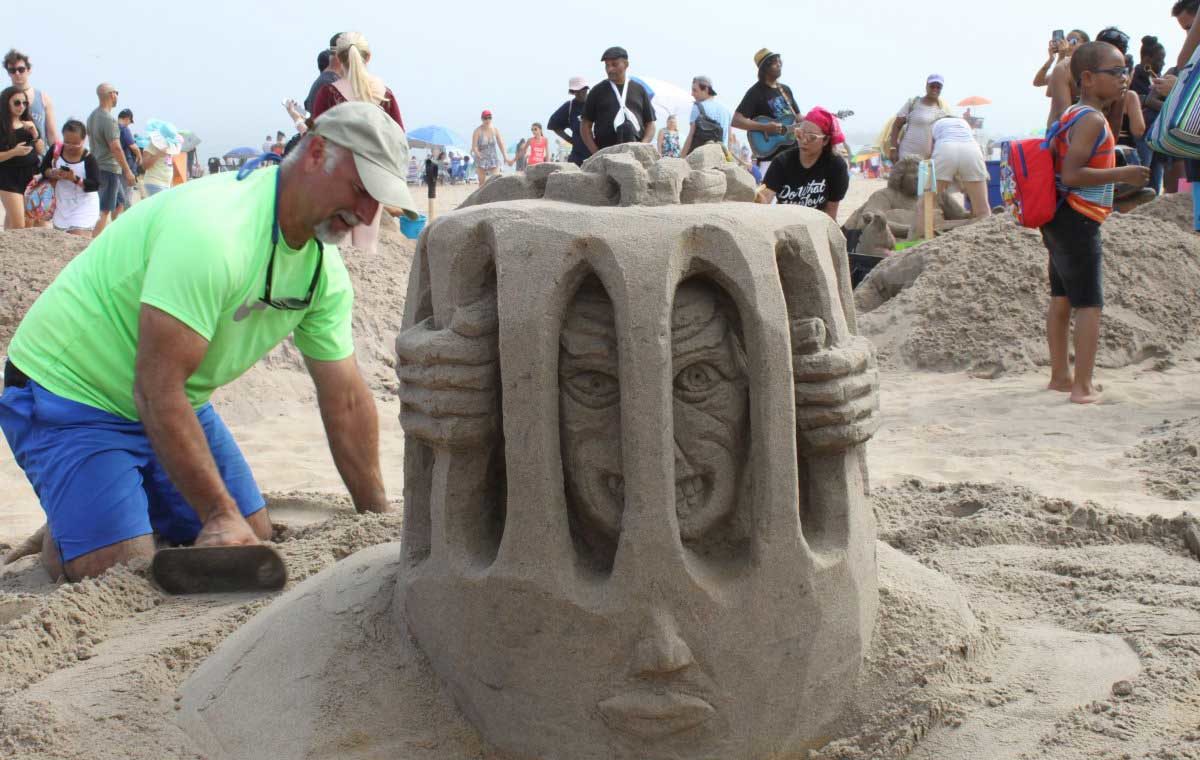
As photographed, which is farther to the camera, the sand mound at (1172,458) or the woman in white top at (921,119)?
the woman in white top at (921,119)

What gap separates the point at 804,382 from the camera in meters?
2.32

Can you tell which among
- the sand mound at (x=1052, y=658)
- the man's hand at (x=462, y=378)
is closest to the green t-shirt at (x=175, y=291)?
the man's hand at (x=462, y=378)

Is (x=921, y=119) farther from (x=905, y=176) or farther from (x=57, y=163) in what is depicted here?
(x=57, y=163)

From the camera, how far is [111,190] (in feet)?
32.0

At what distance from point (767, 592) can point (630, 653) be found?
0.28m

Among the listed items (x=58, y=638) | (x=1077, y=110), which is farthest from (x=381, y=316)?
(x=58, y=638)

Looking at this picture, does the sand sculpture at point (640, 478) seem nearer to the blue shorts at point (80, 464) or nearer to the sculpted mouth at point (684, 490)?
the sculpted mouth at point (684, 490)

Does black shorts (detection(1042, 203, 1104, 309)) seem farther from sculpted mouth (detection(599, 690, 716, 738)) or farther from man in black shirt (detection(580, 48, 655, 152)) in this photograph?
sculpted mouth (detection(599, 690, 716, 738))

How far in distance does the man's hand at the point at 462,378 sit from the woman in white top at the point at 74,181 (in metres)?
7.38

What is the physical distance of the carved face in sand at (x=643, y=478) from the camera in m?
2.21

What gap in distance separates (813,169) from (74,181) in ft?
18.6

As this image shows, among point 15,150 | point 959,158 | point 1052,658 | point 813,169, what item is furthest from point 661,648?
point 959,158

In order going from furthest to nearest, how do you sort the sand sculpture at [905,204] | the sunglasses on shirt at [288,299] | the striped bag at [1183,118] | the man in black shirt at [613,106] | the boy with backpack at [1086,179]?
1. the sand sculpture at [905,204]
2. the man in black shirt at [613,106]
3. the boy with backpack at [1086,179]
4. the striped bag at [1183,118]
5. the sunglasses on shirt at [288,299]

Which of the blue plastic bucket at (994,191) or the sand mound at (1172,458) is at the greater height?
the blue plastic bucket at (994,191)
